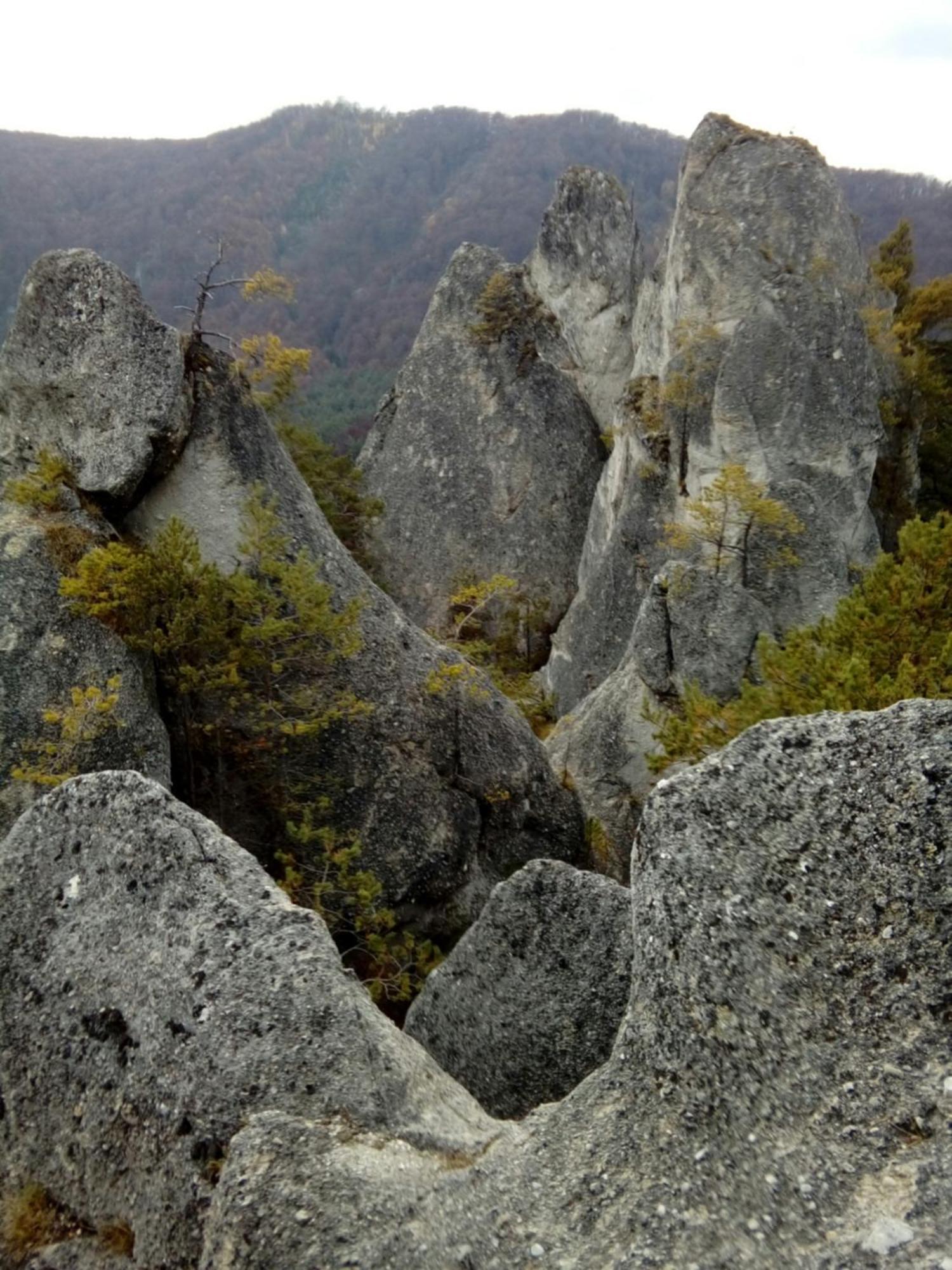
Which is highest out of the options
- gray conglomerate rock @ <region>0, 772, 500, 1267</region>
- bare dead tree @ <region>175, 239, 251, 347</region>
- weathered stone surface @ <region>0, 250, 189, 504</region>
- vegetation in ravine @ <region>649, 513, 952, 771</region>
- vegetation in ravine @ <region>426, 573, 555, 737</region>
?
bare dead tree @ <region>175, 239, 251, 347</region>

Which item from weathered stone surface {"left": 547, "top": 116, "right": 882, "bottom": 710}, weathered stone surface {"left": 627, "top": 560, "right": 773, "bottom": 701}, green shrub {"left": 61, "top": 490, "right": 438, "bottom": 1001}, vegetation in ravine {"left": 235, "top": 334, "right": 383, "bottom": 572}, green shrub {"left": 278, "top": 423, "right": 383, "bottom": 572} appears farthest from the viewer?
green shrub {"left": 278, "top": 423, "right": 383, "bottom": 572}

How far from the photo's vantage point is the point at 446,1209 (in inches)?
200

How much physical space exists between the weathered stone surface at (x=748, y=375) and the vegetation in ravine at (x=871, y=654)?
7.66m

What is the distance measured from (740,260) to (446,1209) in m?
22.9

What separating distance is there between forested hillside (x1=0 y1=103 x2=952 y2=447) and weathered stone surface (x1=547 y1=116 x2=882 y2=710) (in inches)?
2216

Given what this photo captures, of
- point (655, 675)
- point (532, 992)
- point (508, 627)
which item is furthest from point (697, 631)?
point (508, 627)

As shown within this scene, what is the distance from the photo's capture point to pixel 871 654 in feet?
33.9

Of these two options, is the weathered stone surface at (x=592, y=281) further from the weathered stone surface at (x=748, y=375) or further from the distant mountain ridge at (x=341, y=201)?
the distant mountain ridge at (x=341, y=201)

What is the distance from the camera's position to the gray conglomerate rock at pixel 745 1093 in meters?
4.45

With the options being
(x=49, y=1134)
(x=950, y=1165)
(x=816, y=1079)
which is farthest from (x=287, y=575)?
(x=950, y=1165)

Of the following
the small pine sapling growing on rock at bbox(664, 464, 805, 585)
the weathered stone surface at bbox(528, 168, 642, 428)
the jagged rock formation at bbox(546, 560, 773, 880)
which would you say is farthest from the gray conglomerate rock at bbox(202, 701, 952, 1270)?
the weathered stone surface at bbox(528, 168, 642, 428)

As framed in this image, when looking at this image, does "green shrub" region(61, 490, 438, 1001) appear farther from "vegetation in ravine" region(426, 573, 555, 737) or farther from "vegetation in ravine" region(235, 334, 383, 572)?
"vegetation in ravine" region(426, 573, 555, 737)

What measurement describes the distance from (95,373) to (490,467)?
2116 cm

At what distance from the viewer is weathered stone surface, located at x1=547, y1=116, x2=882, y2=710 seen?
844 inches
